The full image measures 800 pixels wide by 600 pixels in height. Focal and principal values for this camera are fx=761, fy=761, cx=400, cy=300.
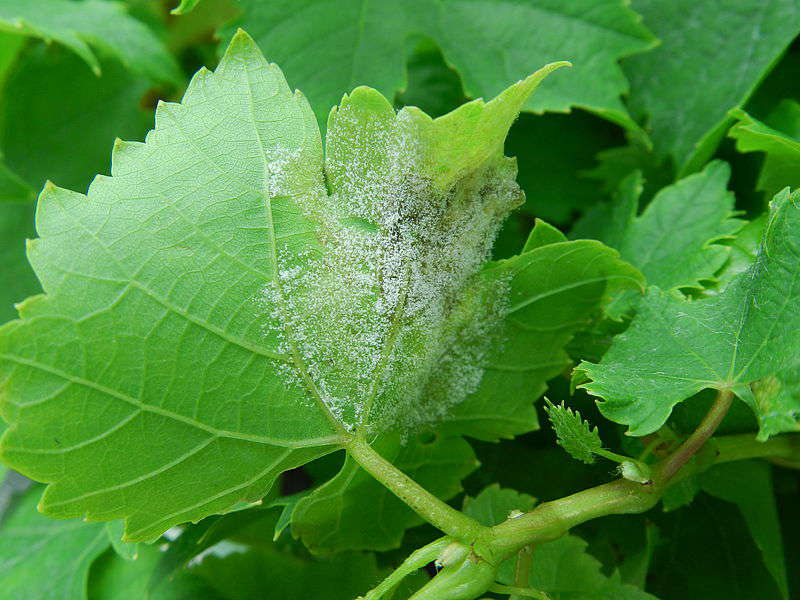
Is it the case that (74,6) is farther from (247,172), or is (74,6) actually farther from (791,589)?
(791,589)

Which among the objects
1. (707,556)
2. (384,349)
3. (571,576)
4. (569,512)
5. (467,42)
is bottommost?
(707,556)

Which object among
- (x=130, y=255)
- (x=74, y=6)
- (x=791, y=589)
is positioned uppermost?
(x=74, y=6)

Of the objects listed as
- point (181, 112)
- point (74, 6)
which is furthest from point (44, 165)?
point (181, 112)

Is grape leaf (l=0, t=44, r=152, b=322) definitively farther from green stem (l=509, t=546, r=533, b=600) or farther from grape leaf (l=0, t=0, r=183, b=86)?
green stem (l=509, t=546, r=533, b=600)

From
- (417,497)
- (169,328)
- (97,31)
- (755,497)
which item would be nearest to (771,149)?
(755,497)

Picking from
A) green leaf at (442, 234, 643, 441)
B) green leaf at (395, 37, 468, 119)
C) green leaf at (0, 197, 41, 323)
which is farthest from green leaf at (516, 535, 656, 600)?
green leaf at (0, 197, 41, 323)

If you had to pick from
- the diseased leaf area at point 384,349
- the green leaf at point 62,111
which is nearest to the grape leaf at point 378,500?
the diseased leaf area at point 384,349

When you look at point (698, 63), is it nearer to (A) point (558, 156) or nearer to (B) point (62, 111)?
(A) point (558, 156)
